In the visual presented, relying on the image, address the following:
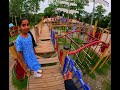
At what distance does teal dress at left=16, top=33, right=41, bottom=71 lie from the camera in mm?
2963

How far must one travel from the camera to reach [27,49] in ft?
9.96

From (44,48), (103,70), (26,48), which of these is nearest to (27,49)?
(26,48)

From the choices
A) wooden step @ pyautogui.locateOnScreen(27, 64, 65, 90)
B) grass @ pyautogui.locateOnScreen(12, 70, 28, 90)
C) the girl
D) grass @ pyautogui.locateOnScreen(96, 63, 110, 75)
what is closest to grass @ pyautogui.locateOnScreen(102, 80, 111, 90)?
grass @ pyautogui.locateOnScreen(96, 63, 110, 75)

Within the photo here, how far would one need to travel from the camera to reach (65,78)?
3174mm

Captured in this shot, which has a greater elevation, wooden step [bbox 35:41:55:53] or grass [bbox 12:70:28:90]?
wooden step [bbox 35:41:55:53]

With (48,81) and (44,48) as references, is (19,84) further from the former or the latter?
(44,48)

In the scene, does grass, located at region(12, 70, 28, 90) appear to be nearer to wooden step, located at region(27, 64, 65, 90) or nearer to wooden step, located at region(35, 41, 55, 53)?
wooden step, located at region(27, 64, 65, 90)

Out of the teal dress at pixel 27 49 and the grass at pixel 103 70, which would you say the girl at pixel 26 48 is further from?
the grass at pixel 103 70

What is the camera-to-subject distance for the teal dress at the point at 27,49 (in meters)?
2.96

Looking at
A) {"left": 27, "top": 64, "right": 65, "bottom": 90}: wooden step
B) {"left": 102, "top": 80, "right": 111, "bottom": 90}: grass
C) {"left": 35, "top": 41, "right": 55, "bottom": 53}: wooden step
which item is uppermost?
{"left": 35, "top": 41, "right": 55, "bottom": 53}: wooden step
